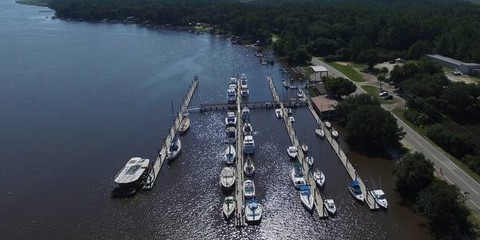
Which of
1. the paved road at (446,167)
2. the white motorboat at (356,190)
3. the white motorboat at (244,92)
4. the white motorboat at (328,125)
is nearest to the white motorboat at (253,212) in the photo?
the white motorboat at (356,190)

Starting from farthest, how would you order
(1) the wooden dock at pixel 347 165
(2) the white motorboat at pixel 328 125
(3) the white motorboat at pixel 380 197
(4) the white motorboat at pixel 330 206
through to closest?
(2) the white motorboat at pixel 328 125, (1) the wooden dock at pixel 347 165, (3) the white motorboat at pixel 380 197, (4) the white motorboat at pixel 330 206

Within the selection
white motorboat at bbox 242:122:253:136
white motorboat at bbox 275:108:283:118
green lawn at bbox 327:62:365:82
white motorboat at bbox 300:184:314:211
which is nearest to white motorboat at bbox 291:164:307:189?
white motorboat at bbox 300:184:314:211

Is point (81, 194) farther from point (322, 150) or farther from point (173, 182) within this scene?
point (322, 150)

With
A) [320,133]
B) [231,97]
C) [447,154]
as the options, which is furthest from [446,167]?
[231,97]

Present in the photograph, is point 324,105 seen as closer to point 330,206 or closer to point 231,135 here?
point 231,135

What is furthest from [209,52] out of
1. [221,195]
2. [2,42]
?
[221,195]

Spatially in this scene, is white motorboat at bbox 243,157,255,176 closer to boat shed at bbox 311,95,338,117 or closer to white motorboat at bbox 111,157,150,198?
white motorboat at bbox 111,157,150,198

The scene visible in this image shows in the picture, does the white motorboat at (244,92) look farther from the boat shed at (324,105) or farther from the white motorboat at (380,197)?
the white motorboat at (380,197)

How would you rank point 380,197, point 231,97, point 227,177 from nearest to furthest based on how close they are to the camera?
point 380,197 < point 227,177 < point 231,97
